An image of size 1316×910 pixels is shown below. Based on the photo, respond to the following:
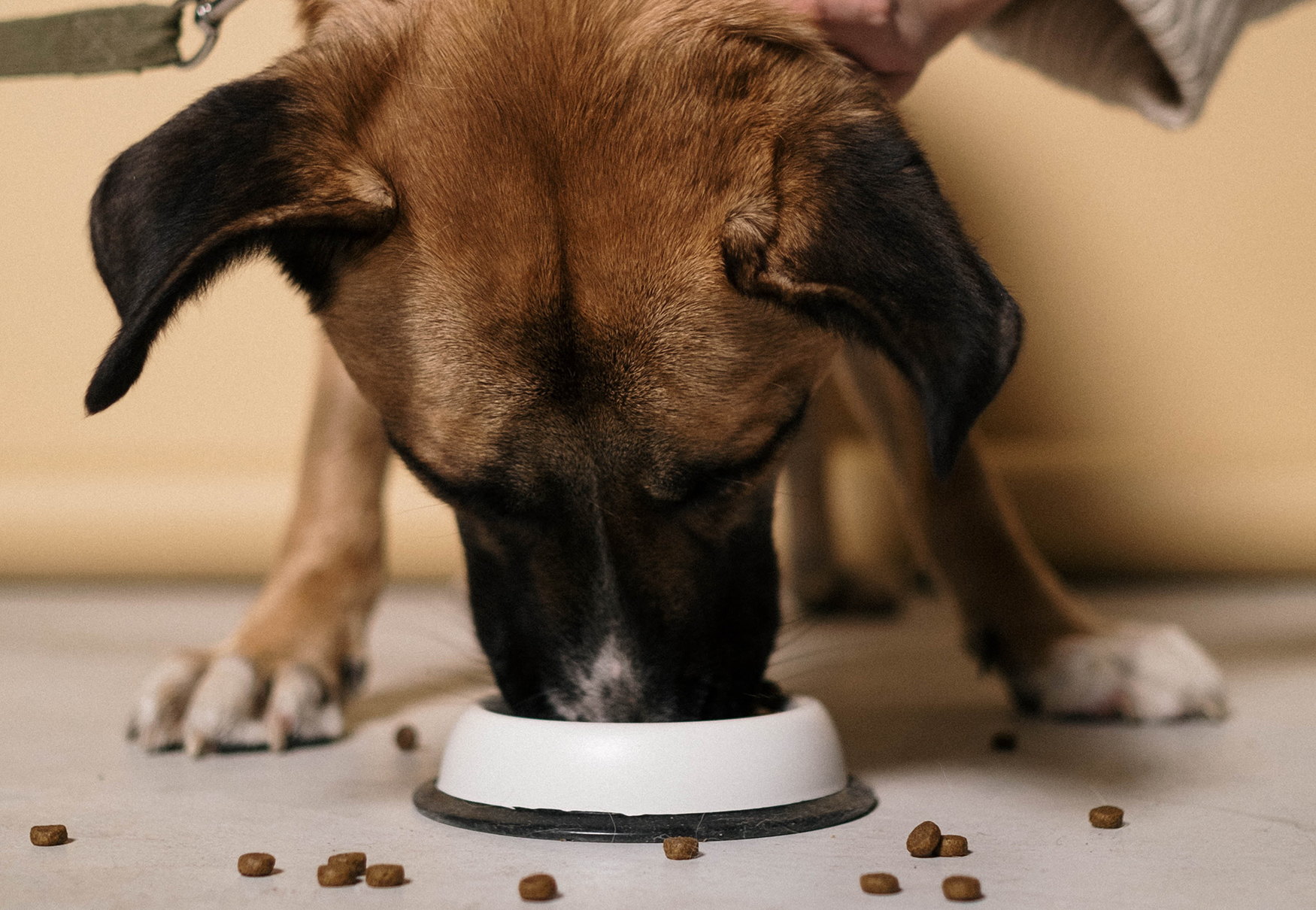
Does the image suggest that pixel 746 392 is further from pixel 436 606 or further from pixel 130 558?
pixel 130 558

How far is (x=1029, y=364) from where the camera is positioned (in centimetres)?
469

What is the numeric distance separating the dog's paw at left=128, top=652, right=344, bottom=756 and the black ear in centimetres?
114

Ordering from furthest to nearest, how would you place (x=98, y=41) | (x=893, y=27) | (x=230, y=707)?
(x=230, y=707) < (x=98, y=41) < (x=893, y=27)

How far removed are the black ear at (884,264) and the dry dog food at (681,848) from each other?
52 centimetres

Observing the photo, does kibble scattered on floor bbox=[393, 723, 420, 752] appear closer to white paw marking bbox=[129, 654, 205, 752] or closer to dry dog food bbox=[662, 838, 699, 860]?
white paw marking bbox=[129, 654, 205, 752]

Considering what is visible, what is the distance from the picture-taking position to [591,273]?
5.25 feet

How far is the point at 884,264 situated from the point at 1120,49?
1.39 meters

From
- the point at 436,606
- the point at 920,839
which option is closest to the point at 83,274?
the point at 436,606

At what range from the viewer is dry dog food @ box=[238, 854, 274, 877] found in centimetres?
146

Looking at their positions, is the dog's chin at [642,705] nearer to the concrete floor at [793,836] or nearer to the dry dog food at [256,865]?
the concrete floor at [793,836]

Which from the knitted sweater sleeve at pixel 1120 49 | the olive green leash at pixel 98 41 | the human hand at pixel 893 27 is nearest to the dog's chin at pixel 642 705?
the human hand at pixel 893 27

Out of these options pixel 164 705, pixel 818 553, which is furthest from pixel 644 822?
pixel 818 553

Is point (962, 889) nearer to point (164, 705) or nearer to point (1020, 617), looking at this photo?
point (1020, 617)

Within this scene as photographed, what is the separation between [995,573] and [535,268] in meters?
1.36
